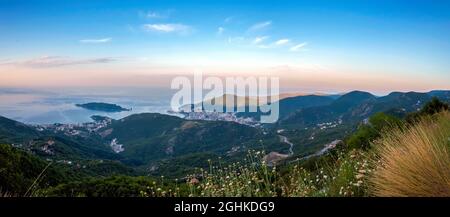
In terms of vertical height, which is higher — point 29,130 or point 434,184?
point 434,184

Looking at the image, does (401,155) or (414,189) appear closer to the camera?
(414,189)

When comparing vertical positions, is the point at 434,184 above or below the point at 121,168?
above

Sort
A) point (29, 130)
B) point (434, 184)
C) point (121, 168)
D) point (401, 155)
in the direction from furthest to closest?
point (29, 130) < point (121, 168) < point (401, 155) < point (434, 184)

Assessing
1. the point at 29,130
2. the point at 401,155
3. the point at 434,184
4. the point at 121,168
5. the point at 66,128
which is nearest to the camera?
the point at 434,184
